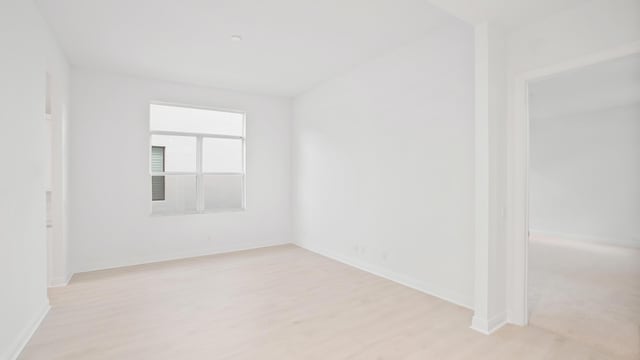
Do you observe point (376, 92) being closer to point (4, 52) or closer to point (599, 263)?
point (4, 52)

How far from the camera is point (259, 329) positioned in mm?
2797

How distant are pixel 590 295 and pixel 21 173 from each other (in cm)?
554

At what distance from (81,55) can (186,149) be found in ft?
6.26

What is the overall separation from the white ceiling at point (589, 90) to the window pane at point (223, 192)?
4875mm

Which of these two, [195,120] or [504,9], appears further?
[195,120]

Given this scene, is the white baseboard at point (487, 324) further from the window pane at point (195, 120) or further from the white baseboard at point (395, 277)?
the window pane at point (195, 120)

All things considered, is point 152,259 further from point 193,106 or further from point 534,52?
point 534,52

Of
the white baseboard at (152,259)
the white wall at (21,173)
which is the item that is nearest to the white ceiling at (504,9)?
the white wall at (21,173)

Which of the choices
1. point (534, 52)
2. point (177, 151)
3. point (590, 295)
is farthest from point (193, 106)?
point (590, 295)

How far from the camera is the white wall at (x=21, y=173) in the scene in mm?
2219

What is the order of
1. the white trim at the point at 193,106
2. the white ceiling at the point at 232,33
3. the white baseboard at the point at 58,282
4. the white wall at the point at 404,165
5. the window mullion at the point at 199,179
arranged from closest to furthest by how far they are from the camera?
1. the white ceiling at the point at 232,33
2. the white wall at the point at 404,165
3. the white baseboard at the point at 58,282
4. the white trim at the point at 193,106
5. the window mullion at the point at 199,179

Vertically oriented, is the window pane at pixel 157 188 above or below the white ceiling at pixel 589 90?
below

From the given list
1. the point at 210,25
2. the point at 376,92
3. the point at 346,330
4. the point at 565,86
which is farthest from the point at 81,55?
the point at 565,86

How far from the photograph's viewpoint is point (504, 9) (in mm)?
2590
